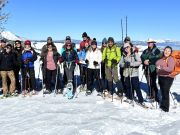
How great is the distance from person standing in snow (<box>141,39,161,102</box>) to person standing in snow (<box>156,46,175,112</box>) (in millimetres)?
1160

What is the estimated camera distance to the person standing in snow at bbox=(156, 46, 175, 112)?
12.3 m

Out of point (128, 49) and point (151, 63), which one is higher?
point (128, 49)

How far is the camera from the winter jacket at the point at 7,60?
15148 millimetres

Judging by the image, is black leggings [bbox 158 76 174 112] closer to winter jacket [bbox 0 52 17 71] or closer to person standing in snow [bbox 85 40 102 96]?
person standing in snow [bbox 85 40 102 96]

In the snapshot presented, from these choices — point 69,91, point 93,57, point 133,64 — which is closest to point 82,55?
point 93,57

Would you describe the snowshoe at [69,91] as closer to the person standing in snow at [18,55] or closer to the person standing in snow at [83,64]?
the person standing in snow at [83,64]

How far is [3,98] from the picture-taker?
15.2 m

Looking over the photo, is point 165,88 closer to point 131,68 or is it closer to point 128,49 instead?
point 131,68

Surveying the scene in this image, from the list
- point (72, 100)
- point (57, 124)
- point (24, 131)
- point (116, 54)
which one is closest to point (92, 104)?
point (72, 100)

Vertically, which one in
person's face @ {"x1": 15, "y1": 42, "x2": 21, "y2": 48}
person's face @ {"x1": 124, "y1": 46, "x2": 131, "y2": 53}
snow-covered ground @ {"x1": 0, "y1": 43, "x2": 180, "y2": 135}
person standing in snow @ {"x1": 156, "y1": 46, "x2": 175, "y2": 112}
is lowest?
snow-covered ground @ {"x1": 0, "y1": 43, "x2": 180, "y2": 135}

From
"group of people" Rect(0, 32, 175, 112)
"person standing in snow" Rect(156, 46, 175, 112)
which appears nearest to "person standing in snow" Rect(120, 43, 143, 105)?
"group of people" Rect(0, 32, 175, 112)

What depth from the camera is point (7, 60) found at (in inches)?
596

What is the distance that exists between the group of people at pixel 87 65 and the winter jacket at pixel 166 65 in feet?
3.05

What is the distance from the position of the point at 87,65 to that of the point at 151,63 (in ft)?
8.87
